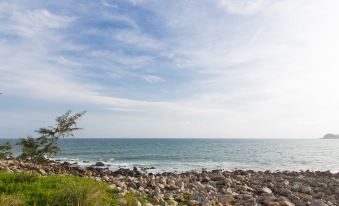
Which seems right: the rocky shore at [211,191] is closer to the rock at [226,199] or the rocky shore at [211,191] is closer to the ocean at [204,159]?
the rock at [226,199]

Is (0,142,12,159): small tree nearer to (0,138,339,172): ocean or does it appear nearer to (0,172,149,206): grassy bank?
(0,138,339,172): ocean

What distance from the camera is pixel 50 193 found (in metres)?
11.5

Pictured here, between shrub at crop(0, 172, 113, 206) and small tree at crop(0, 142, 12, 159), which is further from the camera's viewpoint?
small tree at crop(0, 142, 12, 159)

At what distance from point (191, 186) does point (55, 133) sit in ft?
34.9

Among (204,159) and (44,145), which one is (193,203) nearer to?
(44,145)

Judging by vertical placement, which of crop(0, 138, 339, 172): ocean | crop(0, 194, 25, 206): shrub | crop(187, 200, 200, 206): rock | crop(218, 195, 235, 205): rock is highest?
crop(0, 138, 339, 172): ocean

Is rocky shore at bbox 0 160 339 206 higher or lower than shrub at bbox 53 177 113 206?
lower

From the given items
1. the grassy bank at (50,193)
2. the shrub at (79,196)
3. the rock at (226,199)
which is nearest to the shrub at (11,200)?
the grassy bank at (50,193)

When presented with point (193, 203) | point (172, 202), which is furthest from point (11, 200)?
point (193, 203)

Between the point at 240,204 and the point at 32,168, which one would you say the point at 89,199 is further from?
the point at 32,168

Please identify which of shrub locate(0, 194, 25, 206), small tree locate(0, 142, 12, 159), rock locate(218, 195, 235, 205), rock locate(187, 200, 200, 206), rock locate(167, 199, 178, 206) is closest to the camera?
shrub locate(0, 194, 25, 206)

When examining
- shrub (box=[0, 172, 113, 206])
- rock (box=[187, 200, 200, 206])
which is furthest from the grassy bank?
rock (box=[187, 200, 200, 206])

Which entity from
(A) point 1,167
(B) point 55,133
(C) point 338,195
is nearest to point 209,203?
(A) point 1,167

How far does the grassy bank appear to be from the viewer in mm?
10852
